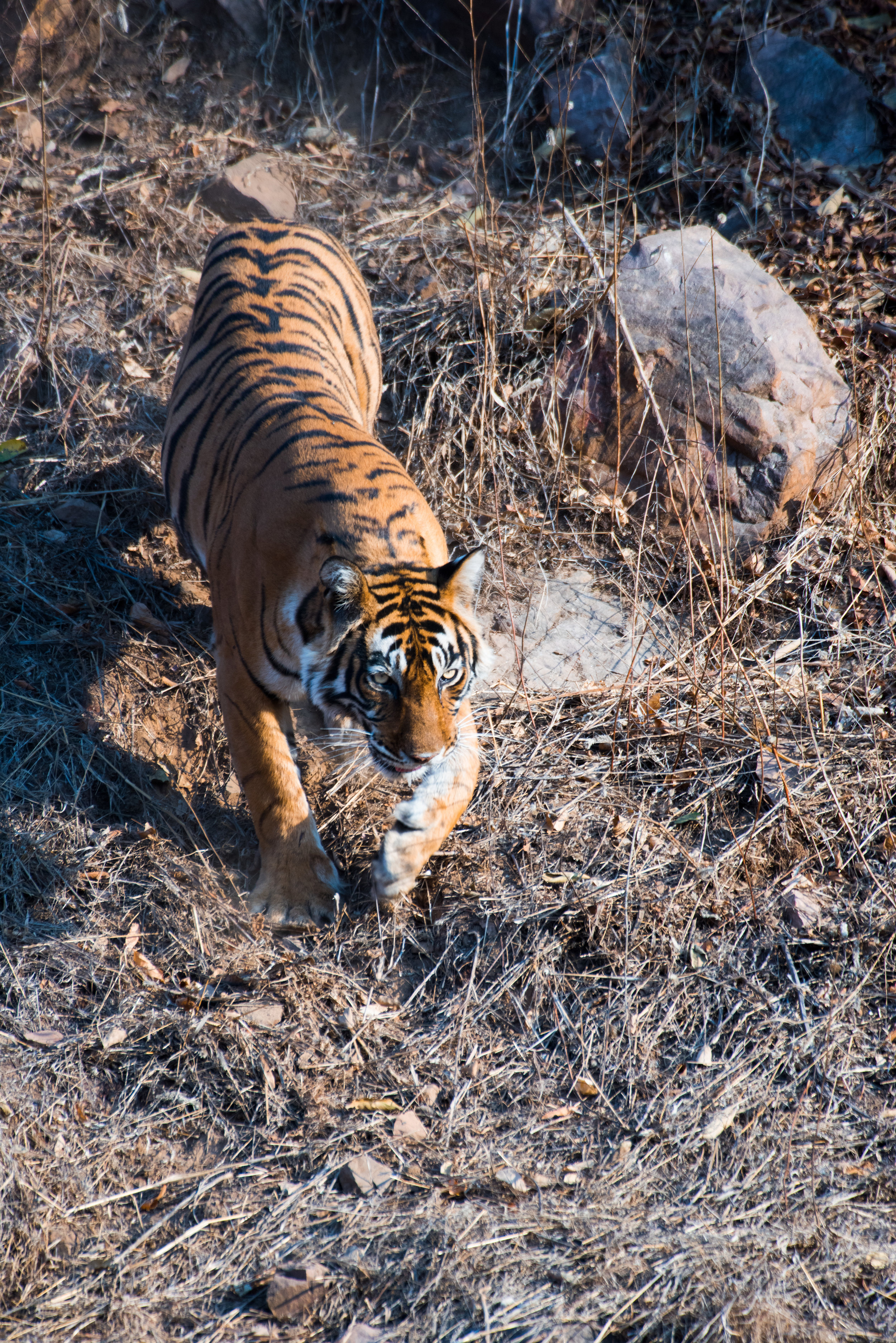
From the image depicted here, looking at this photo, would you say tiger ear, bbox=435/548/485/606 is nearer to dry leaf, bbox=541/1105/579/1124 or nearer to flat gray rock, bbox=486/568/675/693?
flat gray rock, bbox=486/568/675/693

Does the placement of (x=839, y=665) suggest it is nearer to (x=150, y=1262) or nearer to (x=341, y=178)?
(x=150, y=1262)

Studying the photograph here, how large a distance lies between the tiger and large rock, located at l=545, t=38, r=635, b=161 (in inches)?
126

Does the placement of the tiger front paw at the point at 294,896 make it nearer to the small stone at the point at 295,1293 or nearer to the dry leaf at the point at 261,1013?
the dry leaf at the point at 261,1013

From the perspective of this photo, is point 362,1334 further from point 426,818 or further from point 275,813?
point 275,813

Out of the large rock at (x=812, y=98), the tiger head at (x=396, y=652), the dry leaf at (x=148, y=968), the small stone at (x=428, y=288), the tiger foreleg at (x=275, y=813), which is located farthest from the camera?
the large rock at (x=812, y=98)

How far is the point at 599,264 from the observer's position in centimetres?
496

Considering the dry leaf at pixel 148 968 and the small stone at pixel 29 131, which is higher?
the small stone at pixel 29 131

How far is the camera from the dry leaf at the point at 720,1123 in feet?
9.25

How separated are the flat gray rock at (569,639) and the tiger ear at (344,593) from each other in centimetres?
129

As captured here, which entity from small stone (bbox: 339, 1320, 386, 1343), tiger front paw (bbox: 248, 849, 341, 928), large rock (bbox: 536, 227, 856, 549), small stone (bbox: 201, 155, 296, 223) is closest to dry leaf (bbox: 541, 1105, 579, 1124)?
small stone (bbox: 339, 1320, 386, 1343)

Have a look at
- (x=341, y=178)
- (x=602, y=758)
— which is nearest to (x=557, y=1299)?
(x=602, y=758)

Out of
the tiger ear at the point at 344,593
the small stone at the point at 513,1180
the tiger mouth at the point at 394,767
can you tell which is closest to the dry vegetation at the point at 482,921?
the small stone at the point at 513,1180

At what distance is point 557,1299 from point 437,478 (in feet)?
11.5

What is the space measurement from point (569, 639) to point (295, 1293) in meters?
2.80
